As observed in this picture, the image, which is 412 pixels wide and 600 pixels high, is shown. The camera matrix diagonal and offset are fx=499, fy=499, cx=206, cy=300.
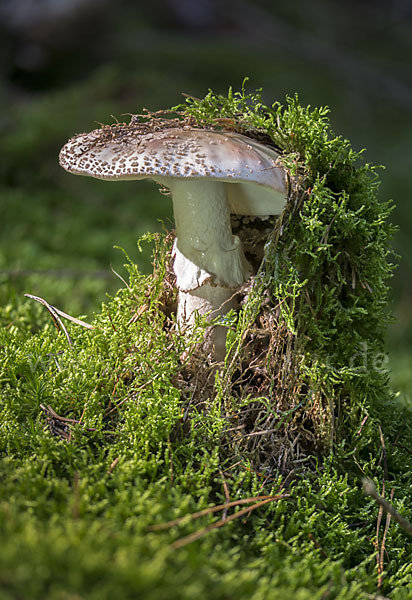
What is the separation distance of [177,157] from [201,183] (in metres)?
0.27

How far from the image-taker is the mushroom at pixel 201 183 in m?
1.52

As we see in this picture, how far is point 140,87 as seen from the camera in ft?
21.6

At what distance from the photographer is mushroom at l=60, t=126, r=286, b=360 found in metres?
1.52

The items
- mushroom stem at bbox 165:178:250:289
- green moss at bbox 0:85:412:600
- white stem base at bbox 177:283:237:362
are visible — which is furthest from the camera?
white stem base at bbox 177:283:237:362

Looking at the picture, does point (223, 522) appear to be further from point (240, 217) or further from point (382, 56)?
point (382, 56)

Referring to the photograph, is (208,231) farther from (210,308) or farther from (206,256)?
(210,308)

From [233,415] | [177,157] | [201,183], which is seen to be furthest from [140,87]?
[233,415]

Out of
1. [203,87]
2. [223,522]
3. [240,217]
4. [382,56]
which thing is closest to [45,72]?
[203,87]

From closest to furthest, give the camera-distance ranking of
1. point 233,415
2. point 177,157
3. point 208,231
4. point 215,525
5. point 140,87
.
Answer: point 215,525 → point 177,157 → point 233,415 → point 208,231 → point 140,87

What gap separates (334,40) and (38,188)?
22.5 ft

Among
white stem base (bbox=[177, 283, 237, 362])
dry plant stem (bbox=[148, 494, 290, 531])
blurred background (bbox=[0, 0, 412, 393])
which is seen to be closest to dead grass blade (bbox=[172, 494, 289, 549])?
dry plant stem (bbox=[148, 494, 290, 531])

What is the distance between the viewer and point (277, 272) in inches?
72.2

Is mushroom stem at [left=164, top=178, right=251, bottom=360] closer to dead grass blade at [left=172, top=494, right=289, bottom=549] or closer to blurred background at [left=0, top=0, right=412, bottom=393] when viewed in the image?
dead grass blade at [left=172, top=494, right=289, bottom=549]

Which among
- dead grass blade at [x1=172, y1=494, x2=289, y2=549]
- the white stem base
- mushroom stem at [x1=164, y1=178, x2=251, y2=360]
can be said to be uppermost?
mushroom stem at [x1=164, y1=178, x2=251, y2=360]
